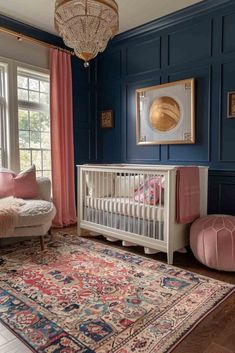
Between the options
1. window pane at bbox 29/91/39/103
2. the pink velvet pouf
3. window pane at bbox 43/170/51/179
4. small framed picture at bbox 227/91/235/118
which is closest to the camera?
the pink velvet pouf

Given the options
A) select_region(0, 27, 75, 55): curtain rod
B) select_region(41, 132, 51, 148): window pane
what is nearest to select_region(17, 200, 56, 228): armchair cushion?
select_region(41, 132, 51, 148): window pane

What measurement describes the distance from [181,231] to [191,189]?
420 mm

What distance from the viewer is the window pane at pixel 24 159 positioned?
3.60m

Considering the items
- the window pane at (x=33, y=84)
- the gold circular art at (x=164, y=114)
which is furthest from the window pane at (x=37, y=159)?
the gold circular art at (x=164, y=114)

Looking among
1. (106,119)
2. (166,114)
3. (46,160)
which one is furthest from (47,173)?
(166,114)

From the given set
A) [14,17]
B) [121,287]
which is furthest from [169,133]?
[14,17]

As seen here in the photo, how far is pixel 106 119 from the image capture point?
4168mm

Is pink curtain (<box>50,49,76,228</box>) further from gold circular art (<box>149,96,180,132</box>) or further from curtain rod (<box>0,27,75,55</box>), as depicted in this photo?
gold circular art (<box>149,96,180,132</box>)

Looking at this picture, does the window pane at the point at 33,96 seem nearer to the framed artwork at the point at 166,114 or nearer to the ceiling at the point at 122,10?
the ceiling at the point at 122,10

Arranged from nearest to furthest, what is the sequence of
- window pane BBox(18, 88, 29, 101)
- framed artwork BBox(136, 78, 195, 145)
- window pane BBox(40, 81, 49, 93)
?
framed artwork BBox(136, 78, 195, 145) → window pane BBox(18, 88, 29, 101) → window pane BBox(40, 81, 49, 93)

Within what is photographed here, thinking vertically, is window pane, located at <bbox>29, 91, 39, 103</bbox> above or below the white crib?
above

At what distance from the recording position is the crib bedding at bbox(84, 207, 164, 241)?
2613 millimetres

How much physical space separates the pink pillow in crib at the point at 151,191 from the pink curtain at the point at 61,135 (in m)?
1.39

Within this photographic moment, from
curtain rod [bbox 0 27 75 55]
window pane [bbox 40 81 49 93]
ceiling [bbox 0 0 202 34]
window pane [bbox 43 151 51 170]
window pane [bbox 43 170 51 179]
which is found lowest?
window pane [bbox 43 170 51 179]
